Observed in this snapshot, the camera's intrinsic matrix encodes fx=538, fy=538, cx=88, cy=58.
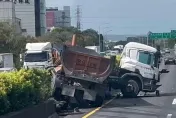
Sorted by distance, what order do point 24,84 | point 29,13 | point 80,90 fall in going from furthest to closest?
point 29,13, point 80,90, point 24,84

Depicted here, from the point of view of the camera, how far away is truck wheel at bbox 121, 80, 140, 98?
30.2m

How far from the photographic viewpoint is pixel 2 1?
367 feet

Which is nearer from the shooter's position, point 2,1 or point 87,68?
point 87,68

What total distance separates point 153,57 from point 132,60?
48.5 inches

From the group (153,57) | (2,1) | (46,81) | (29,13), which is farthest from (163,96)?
(29,13)

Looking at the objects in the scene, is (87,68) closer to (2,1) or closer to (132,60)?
(132,60)

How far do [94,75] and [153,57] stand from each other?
6.94 meters

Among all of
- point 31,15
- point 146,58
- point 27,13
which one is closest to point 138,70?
point 146,58

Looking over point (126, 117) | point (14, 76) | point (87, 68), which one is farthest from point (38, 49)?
point (14, 76)

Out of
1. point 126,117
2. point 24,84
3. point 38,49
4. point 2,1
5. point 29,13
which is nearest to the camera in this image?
point 24,84

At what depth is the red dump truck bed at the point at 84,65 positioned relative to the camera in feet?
80.7

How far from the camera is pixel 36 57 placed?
1768 inches

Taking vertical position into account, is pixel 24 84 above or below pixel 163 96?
above

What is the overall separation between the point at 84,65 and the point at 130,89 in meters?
5.92
